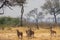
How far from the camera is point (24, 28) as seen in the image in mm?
6832

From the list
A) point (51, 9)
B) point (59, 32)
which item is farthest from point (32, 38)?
point (51, 9)

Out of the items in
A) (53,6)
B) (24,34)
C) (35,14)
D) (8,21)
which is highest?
(53,6)

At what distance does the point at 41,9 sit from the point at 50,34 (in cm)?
94

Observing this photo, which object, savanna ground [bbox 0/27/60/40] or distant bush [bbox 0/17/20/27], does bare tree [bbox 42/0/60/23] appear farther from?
distant bush [bbox 0/17/20/27]

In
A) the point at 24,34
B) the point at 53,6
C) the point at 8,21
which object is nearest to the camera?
the point at 24,34

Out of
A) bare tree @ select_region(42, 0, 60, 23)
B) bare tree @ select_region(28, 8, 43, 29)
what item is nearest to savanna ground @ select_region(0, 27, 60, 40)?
bare tree @ select_region(28, 8, 43, 29)

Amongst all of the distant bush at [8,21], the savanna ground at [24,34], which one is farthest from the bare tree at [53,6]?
the distant bush at [8,21]

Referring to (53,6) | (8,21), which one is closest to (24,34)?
(8,21)

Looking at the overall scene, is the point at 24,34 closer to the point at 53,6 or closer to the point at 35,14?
the point at 35,14

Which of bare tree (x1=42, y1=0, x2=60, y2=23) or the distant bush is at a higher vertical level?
bare tree (x1=42, y1=0, x2=60, y2=23)

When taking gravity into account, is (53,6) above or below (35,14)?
above

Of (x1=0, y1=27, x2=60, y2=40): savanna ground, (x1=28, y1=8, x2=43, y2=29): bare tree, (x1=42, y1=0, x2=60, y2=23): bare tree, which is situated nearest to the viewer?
(x1=0, y1=27, x2=60, y2=40): savanna ground

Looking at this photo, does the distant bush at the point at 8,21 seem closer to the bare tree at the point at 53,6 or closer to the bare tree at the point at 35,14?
the bare tree at the point at 35,14

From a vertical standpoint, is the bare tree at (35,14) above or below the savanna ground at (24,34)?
above
